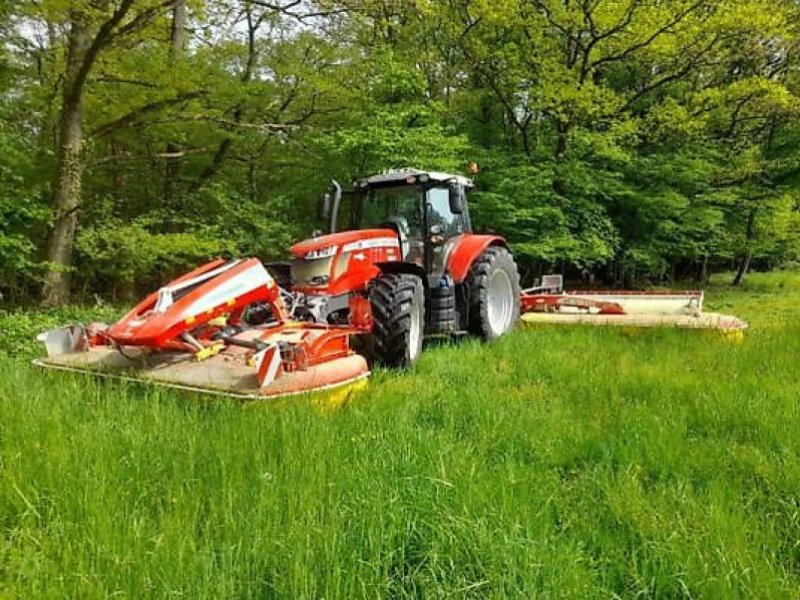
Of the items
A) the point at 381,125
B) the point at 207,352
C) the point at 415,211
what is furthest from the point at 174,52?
the point at 207,352

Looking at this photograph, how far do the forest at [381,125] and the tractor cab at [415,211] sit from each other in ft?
12.4

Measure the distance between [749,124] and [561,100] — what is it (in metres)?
6.86

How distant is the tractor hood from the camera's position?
6.03 meters

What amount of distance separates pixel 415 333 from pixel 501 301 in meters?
2.56

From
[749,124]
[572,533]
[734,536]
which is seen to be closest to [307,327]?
[572,533]

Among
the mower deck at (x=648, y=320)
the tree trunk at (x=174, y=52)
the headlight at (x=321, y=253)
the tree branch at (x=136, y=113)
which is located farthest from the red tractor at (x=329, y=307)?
the tree trunk at (x=174, y=52)

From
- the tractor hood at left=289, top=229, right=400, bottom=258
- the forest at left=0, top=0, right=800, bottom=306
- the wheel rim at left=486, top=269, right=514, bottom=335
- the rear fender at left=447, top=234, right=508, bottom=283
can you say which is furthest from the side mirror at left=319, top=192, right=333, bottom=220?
the forest at left=0, top=0, right=800, bottom=306

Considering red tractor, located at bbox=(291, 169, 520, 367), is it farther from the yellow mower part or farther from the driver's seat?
the yellow mower part

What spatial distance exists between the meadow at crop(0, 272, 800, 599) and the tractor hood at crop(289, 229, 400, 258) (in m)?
1.80

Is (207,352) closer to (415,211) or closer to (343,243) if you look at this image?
(343,243)

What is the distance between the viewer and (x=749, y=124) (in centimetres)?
1689

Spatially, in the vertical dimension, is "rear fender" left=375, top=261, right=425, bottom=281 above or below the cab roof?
below

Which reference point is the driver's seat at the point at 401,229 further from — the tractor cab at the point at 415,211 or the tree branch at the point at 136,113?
the tree branch at the point at 136,113

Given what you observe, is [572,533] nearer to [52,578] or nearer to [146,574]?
[146,574]
